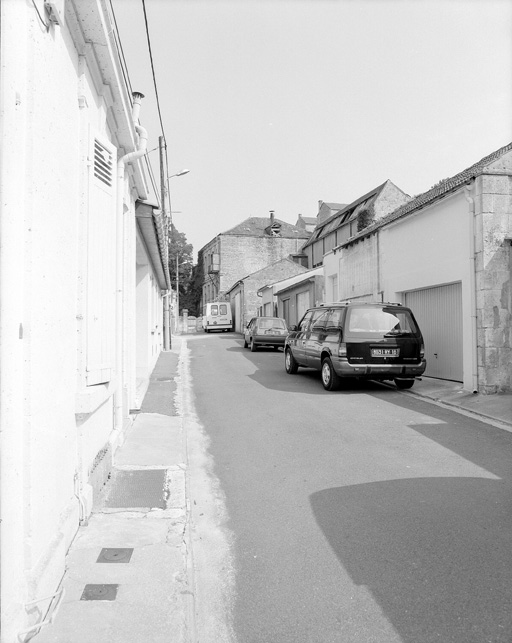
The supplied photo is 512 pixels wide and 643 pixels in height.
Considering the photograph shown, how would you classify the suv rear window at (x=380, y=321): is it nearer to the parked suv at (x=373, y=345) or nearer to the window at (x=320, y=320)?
the parked suv at (x=373, y=345)

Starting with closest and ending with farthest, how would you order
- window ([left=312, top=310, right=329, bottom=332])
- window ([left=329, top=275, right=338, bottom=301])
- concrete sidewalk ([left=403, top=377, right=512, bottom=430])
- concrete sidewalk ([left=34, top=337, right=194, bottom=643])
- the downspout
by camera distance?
1. concrete sidewalk ([left=34, top=337, right=194, bottom=643])
2. the downspout
3. concrete sidewalk ([left=403, top=377, right=512, bottom=430])
4. window ([left=312, top=310, right=329, bottom=332])
5. window ([left=329, top=275, right=338, bottom=301])

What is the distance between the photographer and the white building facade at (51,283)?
2217mm

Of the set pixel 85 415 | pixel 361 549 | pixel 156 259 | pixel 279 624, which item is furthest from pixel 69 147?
pixel 156 259

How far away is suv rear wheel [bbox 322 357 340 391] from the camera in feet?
33.0

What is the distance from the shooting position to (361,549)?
3373 millimetres

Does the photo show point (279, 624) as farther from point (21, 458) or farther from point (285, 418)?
point (285, 418)

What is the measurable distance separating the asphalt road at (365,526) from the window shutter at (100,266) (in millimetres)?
1605

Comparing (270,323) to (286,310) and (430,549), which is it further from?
(430,549)

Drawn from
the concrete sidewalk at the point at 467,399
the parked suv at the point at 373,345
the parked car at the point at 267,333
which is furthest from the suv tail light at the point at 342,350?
the parked car at the point at 267,333

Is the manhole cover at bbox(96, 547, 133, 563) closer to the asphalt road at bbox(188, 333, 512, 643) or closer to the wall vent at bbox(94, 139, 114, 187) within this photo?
the asphalt road at bbox(188, 333, 512, 643)

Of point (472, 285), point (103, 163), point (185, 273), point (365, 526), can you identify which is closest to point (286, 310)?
point (472, 285)

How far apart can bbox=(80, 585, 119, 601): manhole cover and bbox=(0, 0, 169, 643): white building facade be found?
0.18 metres

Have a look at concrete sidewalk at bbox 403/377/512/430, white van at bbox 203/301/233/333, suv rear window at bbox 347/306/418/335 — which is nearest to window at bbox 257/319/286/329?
concrete sidewalk at bbox 403/377/512/430

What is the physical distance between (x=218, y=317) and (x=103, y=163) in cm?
3914
